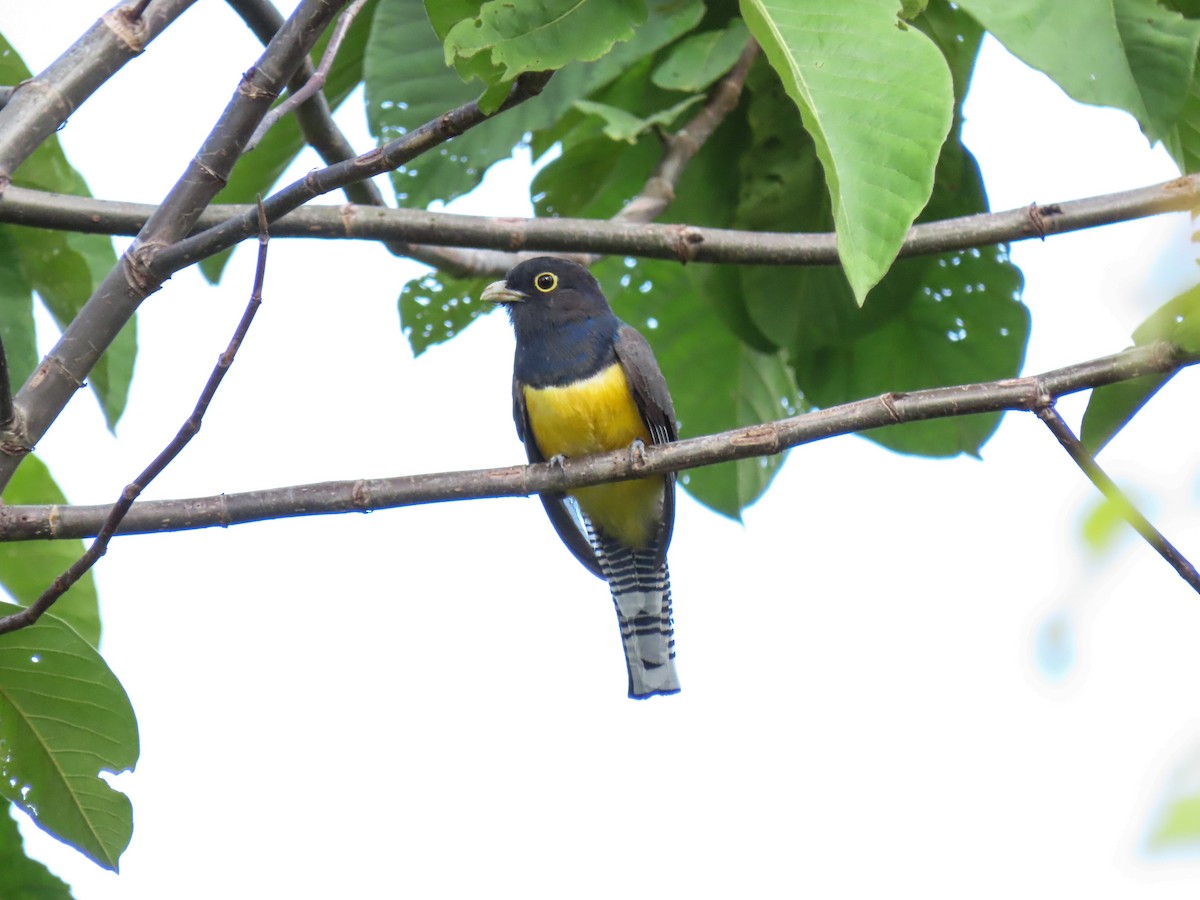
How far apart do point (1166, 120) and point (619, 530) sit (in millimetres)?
3537

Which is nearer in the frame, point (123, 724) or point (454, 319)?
point (123, 724)

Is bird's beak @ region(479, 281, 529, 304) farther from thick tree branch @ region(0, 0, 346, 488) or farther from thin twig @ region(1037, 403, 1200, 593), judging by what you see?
thin twig @ region(1037, 403, 1200, 593)


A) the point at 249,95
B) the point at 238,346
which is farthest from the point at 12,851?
the point at 249,95

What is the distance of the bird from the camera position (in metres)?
5.56

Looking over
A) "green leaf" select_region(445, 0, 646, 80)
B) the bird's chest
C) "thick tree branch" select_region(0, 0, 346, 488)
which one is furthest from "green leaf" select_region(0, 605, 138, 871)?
the bird's chest

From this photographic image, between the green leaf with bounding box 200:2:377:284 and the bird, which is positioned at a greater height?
the green leaf with bounding box 200:2:377:284

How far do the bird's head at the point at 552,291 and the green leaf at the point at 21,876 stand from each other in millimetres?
3171

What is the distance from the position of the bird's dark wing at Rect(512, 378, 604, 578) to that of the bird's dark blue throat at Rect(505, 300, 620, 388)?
134 millimetres

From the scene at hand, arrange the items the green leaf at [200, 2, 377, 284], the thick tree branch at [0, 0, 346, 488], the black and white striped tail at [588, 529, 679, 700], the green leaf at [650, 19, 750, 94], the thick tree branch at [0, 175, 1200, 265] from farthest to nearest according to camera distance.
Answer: the black and white striped tail at [588, 529, 679, 700] → the green leaf at [200, 2, 377, 284] → the green leaf at [650, 19, 750, 94] → the thick tree branch at [0, 175, 1200, 265] → the thick tree branch at [0, 0, 346, 488]

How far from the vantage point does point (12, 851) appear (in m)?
3.32

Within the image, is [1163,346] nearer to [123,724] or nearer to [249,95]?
[249,95]

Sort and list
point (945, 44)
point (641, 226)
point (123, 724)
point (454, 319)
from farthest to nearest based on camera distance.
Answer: point (454, 319) < point (945, 44) < point (641, 226) < point (123, 724)

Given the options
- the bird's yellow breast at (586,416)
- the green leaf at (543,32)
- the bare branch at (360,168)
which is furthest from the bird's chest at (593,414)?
the green leaf at (543,32)

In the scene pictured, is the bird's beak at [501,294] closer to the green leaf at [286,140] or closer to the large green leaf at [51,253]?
the green leaf at [286,140]
